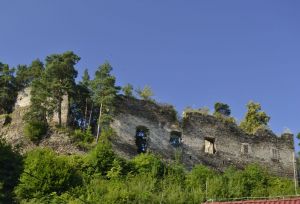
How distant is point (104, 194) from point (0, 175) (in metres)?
4.84

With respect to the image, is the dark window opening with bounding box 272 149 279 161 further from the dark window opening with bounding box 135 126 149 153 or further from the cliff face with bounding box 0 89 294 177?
the dark window opening with bounding box 135 126 149 153

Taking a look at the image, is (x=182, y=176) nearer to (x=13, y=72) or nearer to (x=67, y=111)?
(x=67, y=111)

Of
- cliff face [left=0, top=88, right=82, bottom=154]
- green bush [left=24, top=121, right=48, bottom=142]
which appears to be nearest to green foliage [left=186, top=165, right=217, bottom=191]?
cliff face [left=0, top=88, right=82, bottom=154]

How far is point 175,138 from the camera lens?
33344mm

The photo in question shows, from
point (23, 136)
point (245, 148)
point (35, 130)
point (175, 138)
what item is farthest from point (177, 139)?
point (23, 136)

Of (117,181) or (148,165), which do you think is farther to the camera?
(148,165)

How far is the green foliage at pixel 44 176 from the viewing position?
25.4m

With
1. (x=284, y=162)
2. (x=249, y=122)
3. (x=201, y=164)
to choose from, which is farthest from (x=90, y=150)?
(x=249, y=122)

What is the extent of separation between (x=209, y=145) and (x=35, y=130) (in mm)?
10527

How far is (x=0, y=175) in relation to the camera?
26.4 meters

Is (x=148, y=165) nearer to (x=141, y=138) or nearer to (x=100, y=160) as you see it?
(x=100, y=160)

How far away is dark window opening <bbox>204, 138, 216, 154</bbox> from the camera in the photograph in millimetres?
34469

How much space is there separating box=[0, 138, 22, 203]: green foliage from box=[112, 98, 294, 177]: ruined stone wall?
5426 millimetres

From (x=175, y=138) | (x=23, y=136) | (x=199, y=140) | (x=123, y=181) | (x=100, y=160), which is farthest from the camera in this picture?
(x=199, y=140)
